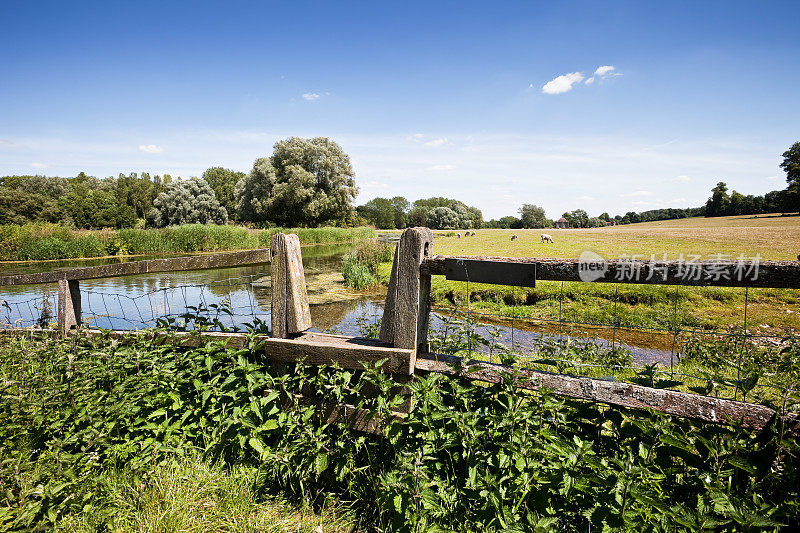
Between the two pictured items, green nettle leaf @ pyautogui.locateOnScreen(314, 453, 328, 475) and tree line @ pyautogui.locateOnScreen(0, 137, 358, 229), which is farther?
tree line @ pyautogui.locateOnScreen(0, 137, 358, 229)

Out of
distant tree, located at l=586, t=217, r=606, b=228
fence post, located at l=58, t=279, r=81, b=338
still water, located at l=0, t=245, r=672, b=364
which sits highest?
distant tree, located at l=586, t=217, r=606, b=228

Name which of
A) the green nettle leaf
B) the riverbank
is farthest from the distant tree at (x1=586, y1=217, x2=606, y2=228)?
the green nettle leaf

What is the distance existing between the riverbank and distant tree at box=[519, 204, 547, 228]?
267 feet

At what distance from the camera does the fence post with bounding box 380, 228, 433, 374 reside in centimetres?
290

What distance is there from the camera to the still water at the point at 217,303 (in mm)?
7852

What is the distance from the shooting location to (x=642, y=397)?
225cm

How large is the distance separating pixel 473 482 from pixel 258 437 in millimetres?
1610

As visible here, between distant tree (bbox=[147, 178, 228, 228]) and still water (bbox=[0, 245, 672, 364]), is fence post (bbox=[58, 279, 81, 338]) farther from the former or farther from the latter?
distant tree (bbox=[147, 178, 228, 228])

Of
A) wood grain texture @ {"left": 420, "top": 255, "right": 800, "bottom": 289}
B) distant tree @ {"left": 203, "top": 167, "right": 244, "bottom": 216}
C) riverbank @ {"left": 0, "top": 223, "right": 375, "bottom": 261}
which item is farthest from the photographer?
distant tree @ {"left": 203, "top": 167, "right": 244, "bottom": 216}

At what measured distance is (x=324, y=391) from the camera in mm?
3027

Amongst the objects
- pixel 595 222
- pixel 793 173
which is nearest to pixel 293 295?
pixel 793 173

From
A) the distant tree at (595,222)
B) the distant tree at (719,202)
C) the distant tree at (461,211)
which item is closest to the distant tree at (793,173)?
the distant tree at (719,202)

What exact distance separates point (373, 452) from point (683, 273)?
248 cm

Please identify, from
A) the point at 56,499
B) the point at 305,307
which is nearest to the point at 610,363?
the point at 305,307
